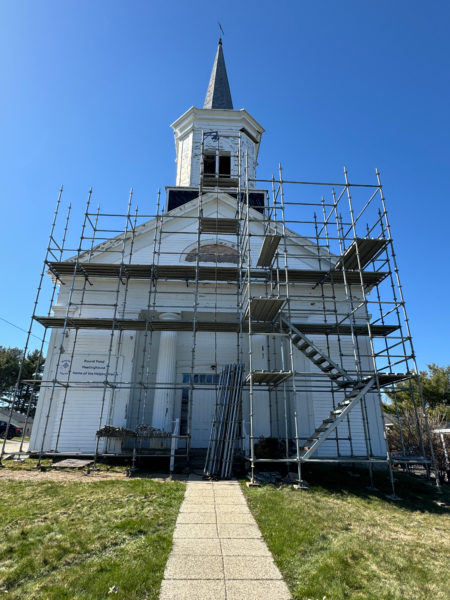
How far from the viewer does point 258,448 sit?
1130 centimetres

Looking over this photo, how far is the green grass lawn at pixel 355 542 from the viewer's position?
410 centimetres

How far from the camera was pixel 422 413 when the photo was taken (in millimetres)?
13773

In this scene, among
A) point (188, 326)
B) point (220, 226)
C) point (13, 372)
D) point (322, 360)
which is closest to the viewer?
point (322, 360)

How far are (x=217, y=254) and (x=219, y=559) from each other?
12746 mm

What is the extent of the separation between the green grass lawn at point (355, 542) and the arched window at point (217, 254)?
994cm

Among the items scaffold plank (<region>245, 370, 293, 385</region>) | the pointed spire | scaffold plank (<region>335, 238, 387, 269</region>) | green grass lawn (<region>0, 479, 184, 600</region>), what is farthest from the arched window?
the pointed spire

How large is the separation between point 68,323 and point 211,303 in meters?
5.70

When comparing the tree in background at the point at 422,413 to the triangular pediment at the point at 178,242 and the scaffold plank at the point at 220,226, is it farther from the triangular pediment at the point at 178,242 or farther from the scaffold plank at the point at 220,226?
the scaffold plank at the point at 220,226

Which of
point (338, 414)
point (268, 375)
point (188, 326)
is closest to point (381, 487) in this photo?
point (338, 414)

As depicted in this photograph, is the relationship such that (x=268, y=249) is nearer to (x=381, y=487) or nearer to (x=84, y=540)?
(x=381, y=487)

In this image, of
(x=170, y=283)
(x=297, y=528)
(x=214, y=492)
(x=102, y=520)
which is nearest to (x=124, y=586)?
(x=102, y=520)

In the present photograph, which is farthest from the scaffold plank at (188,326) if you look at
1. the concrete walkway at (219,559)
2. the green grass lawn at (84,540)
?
the concrete walkway at (219,559)

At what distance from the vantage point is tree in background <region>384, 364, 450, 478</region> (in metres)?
14.1

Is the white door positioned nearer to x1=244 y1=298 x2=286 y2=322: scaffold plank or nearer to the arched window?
x1=244 y1=298 x2=286 y2=322: scaffold plank
